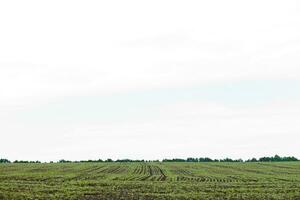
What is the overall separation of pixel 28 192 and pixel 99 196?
4886 millimetres

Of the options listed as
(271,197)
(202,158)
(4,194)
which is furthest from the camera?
(202,158)

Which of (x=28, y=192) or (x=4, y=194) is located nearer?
(x=4, y=194)

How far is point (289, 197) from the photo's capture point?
33.7 metres

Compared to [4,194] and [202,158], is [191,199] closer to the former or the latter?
[4,194]

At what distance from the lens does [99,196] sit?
32.3m

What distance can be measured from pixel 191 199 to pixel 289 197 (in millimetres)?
6923

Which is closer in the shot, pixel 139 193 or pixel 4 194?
pixel 4 194

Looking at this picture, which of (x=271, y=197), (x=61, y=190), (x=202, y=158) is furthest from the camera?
(x=202, y=158)

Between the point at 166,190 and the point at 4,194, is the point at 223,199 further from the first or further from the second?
the point at 4,194

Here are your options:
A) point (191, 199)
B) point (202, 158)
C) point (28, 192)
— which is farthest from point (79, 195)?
point (202, 158)

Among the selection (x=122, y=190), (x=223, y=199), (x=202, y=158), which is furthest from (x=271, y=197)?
(x=202, y=158)

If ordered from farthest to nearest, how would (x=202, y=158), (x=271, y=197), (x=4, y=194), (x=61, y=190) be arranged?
(x=202, y=158) < (x=61, y=190) < (x=271, y=197) < (x=4, y=194)

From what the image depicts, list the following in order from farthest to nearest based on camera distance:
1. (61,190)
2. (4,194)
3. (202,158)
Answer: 1. (202,158)
2. (61,190)
3. (4,194)

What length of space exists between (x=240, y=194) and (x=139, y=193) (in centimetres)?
678
